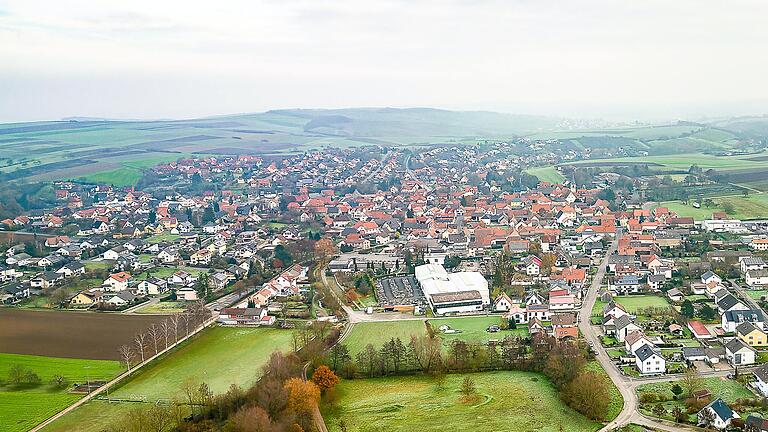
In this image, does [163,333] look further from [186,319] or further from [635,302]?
[635,302]

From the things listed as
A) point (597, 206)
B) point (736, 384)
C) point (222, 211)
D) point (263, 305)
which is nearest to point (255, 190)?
point (222, 211)

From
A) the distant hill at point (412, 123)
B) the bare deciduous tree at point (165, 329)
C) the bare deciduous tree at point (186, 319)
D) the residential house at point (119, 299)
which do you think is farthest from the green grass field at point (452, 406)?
the distant hill at point (412, 123)

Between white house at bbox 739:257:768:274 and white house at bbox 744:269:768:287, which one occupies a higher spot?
white house at bbox 739:257:768:274

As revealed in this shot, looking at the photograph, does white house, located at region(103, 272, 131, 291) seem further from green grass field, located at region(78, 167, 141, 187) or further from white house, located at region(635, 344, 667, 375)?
green grass field, located at region(78, 167, 141, 187)

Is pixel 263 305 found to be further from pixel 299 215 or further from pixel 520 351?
pixel 299 215

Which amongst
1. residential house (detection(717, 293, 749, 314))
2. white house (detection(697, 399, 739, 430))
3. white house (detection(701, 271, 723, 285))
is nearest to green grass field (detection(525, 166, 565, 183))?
white house (detection(701, 271, 723, 285))

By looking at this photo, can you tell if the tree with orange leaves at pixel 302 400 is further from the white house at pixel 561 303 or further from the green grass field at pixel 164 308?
the white house at pixel 561 303
